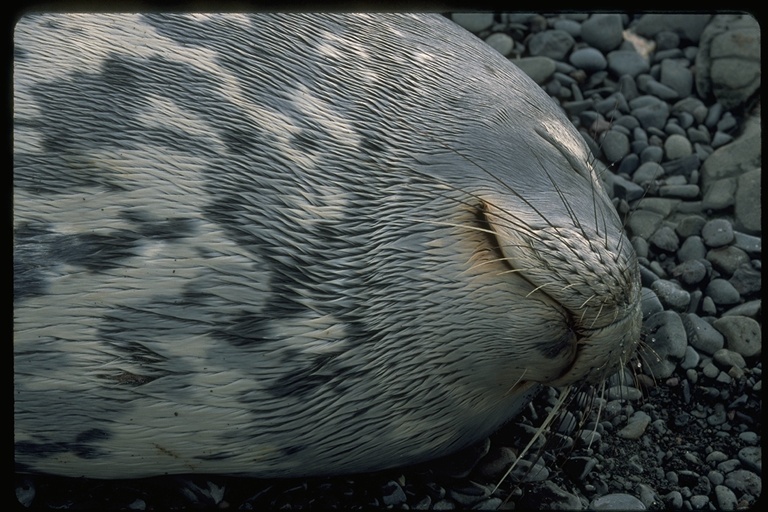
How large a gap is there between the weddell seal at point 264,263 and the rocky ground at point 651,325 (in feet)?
0.46

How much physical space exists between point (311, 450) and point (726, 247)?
1.63 meters

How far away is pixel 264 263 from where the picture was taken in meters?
1.74

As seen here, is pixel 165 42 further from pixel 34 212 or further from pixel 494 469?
pixel 494 469

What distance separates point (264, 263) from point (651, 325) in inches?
51.7

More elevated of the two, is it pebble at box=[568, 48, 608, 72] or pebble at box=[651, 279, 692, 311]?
pebble at box=[568, 48, 608, 72]

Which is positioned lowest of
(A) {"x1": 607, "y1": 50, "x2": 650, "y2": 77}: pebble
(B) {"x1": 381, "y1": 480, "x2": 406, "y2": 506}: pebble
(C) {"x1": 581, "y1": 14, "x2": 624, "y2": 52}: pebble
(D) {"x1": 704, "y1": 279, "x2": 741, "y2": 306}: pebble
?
(B) {"x1": 381, "y1": 480, "x2": 406, "y2": 506}: pebble

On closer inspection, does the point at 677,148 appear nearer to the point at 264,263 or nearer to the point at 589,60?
the point at 589,60

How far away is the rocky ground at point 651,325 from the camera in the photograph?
2.07m

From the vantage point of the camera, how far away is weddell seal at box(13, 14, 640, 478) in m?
1.71

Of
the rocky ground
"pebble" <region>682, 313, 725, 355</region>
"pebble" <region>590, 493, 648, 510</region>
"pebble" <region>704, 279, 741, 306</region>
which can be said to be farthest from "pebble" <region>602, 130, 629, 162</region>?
"pebble" <region>590, 493, 648, 510</region>

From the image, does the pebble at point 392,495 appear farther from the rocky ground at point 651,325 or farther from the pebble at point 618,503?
the pebble at point 618,503

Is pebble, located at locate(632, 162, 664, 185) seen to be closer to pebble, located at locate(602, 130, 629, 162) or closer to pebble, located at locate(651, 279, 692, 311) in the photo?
pebble, located at locate(602, 130, 629, 162)

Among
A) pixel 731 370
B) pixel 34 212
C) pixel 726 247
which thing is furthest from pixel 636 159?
pixel 34 212

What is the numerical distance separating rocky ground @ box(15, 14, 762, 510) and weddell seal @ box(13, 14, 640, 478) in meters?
0.14
